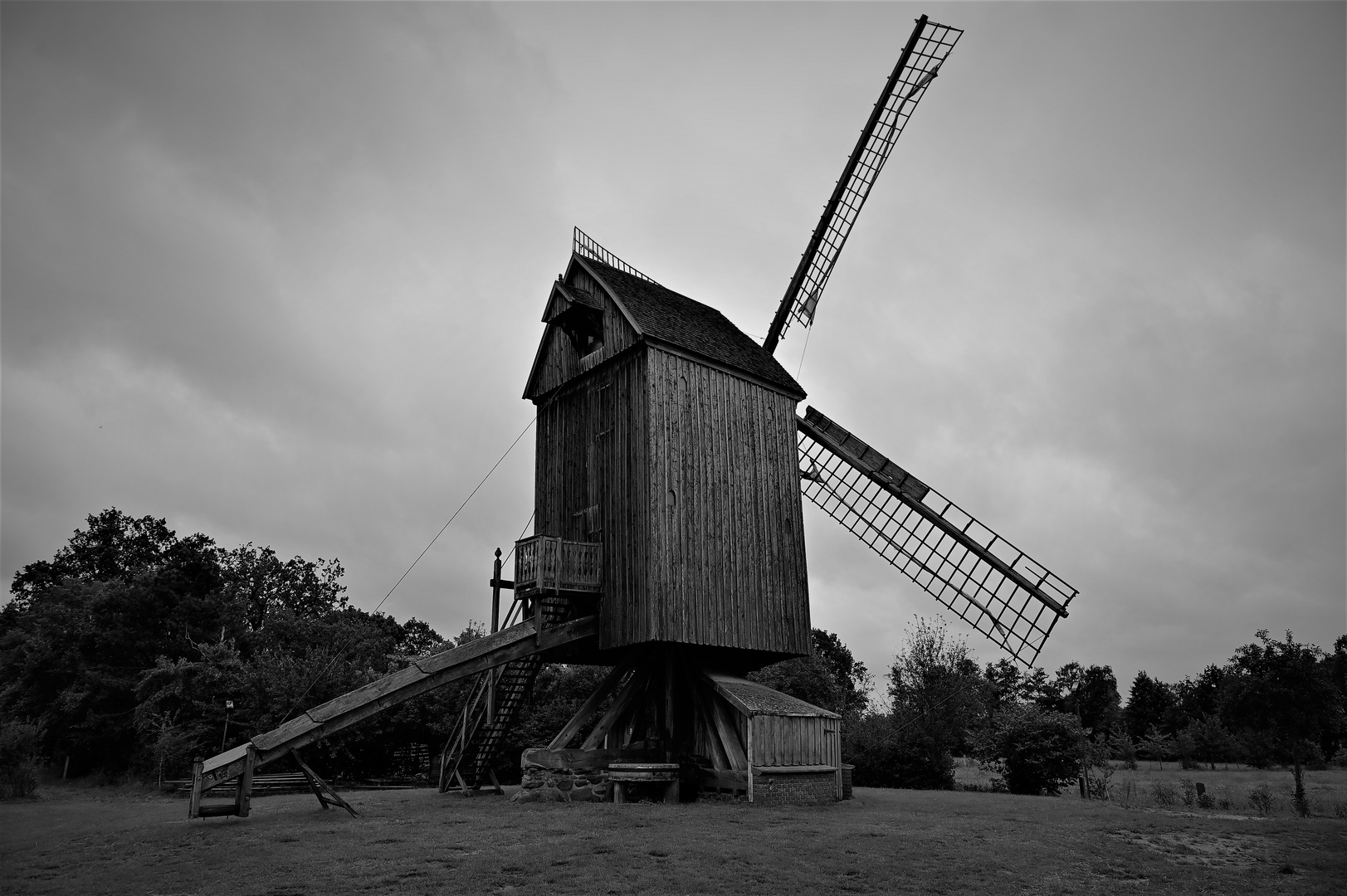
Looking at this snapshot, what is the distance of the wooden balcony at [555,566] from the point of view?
18969mm

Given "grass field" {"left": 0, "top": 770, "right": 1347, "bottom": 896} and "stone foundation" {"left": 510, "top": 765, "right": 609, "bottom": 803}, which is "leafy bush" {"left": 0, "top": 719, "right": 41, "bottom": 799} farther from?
"stone foundation" {"left": 510, "top": 765, "right": 609, "bottom": 803}

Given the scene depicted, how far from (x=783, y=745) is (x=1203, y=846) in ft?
25.0

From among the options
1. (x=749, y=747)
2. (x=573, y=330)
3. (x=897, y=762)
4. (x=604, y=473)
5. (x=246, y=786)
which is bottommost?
(x=897, y=762)

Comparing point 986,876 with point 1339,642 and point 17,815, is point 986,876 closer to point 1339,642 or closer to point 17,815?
point 17,815

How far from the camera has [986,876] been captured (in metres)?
10.5

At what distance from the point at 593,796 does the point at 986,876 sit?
9.96 meters

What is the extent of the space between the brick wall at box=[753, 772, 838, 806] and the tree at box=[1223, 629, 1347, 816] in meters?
13.0

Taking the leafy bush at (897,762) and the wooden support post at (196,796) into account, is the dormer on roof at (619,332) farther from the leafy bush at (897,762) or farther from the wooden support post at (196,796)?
the leafy bush at (897,762)

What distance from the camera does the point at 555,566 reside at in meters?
19.1

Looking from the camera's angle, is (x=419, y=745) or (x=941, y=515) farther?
(x=419, y=745)

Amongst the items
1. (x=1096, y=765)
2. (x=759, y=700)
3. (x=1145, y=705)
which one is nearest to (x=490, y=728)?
(x=759, y=700)

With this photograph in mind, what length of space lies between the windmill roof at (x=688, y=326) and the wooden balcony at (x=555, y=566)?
16.8 ft

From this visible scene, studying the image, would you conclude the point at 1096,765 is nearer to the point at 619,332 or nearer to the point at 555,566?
the point at 555,566

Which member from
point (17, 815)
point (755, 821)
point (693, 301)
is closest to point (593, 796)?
point (755, 821)
